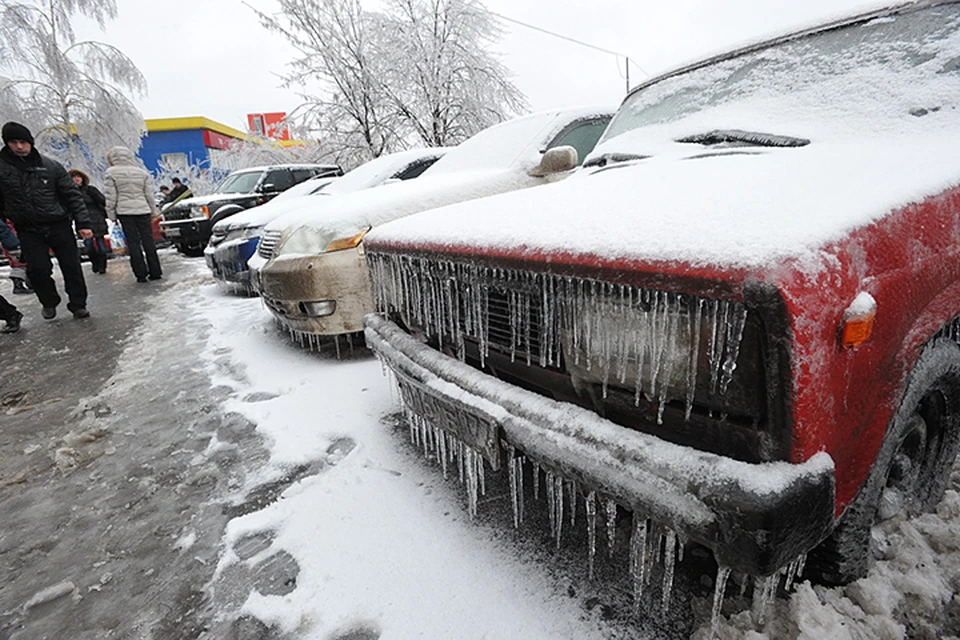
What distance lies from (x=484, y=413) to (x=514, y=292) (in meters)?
0.39

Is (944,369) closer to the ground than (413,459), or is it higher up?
higher up

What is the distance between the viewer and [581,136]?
4004 millimetres

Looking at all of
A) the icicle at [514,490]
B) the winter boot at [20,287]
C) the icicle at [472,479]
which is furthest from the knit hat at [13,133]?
the icicle at [514,490]

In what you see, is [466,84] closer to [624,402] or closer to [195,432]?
[195,432]

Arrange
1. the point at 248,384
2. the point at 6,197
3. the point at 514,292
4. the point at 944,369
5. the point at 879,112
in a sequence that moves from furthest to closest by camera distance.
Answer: the point at 6,197 → the point at 248,384 → the point at 879,112 → the point at 514,292 → the point at 944,369

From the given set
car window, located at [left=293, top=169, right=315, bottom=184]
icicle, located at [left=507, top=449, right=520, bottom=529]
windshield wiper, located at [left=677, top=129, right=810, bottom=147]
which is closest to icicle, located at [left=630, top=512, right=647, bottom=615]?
icicle, located at [left=507, top=449, right=520, bottom=529]

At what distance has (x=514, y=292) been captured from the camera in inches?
57.4

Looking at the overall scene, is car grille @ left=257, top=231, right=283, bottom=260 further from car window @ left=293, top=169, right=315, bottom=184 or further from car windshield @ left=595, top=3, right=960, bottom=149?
car window @ left=293, top=169, right=315, bottom=184

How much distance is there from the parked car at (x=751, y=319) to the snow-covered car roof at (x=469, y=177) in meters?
1.51

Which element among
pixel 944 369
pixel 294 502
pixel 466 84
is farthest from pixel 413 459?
pixel 466 84

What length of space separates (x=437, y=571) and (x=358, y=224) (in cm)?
239

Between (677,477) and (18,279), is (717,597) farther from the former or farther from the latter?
(18,279)

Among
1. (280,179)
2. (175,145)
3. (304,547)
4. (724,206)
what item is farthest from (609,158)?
(175,145)

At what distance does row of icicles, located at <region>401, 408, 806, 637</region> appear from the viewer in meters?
1.21
